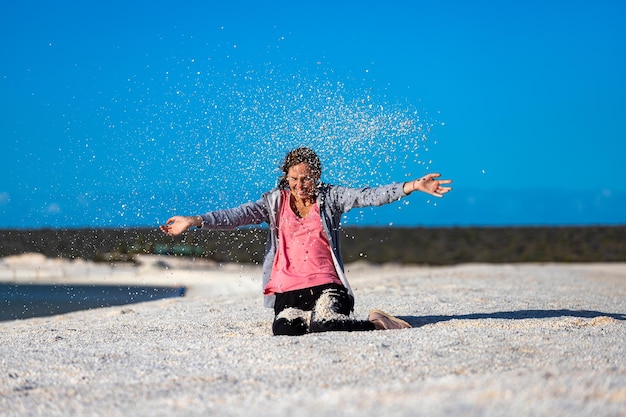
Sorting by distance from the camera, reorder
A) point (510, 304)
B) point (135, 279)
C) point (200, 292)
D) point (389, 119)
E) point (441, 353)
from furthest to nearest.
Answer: point (135, 279) → point (200, 292) → point (510, 304) → point (389, 119) → point (441, 353)

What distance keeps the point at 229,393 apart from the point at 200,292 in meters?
10.2

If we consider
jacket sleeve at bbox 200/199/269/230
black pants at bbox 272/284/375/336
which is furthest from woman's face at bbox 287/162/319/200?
black pants at bbox 272/284/375/336

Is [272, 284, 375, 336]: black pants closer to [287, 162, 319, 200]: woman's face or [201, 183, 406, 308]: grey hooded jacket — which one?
[201, 183, 406, 308]: grey hooded jacket

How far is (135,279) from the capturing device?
16.1m

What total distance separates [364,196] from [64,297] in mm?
8450

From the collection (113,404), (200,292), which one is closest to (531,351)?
(113,404)

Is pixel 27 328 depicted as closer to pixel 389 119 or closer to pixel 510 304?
pixel 389 119

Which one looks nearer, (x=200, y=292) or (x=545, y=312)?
(x=545, y=312)

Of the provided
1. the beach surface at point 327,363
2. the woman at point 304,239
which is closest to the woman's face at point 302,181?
the woman at point 304,239

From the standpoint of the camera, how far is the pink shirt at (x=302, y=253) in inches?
234

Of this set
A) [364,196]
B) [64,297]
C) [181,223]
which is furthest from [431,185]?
[64,297]

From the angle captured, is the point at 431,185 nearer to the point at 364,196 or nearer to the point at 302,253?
the point at 364,196

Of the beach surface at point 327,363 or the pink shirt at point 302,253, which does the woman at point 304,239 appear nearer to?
the pink shirt at point 302,253

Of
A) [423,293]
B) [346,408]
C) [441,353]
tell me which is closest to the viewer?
[346,408]
